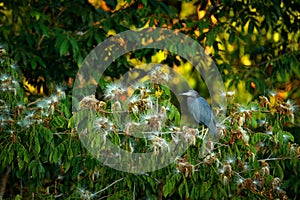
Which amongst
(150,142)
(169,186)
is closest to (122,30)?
(150,142)

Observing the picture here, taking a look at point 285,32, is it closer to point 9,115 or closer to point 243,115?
point 243,115

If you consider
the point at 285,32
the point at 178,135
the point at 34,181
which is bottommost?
the point at 34,181

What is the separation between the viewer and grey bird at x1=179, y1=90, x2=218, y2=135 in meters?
4.05

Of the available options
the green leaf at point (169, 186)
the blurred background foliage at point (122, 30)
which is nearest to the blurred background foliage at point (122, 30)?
the blurred background foliage at point (122, 30)

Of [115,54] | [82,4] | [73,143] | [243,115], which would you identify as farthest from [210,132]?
[82,4]

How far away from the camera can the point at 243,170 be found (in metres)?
3.97

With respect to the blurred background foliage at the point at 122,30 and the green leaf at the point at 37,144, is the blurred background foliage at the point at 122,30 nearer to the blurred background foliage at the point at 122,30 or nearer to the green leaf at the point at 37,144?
the blurred background foliage at the point at 122,30

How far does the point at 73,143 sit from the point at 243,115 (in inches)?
44.6

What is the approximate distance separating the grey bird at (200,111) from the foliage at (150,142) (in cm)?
13

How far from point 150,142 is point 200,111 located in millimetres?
696

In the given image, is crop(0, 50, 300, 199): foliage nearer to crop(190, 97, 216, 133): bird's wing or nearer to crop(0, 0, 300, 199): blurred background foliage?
crop(190, 97, 216, 133): bird's wing

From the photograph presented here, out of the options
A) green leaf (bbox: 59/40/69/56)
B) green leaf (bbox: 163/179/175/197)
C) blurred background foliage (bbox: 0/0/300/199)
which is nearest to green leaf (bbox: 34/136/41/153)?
green leaf (bbox: 163/179/175/197)

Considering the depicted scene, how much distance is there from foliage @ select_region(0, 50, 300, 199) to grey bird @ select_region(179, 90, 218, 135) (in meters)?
0.13

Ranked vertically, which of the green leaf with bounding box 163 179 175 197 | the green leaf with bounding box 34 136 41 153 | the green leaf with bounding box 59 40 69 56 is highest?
the green leaf with bounding box 59 40 69 56
